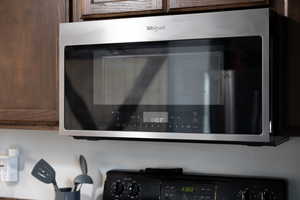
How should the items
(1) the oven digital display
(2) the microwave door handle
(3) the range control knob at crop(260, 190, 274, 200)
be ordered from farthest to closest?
1. (3) the range control knob at crop(260, 190, 274, 200)
2. (1) the oven digital display
3. (2) the microwave door handle

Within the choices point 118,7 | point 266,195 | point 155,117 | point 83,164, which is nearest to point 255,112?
point 155,117

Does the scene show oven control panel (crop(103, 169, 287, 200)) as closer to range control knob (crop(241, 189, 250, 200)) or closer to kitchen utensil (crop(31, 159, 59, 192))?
range control knob (crop(241, 189, 250, 200))

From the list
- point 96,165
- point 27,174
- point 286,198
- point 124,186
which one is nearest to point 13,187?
point 27,174

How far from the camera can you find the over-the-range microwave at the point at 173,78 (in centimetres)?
132

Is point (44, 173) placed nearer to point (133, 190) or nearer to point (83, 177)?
point (83, 177)

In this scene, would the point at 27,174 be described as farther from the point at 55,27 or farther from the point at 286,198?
the point at 286,198

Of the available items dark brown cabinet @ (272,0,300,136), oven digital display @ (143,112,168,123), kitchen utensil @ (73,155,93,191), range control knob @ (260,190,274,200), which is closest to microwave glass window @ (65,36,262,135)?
oven digital display @ (143,112,168,123)

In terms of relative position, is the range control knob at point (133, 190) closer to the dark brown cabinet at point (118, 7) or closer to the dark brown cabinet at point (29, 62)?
the dark brown cabinet at point (29, 62)

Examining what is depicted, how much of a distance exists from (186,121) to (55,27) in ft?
2.00

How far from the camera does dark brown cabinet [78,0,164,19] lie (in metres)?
1.50

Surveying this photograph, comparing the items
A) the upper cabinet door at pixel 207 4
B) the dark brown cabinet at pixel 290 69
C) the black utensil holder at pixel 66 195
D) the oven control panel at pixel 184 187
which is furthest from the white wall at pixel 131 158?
the upper cabinet door at pixel 207 4

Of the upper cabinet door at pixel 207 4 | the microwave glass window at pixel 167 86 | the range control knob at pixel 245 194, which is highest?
the upper cabinet door at pixel 207 4

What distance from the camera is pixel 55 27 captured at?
1.66 m

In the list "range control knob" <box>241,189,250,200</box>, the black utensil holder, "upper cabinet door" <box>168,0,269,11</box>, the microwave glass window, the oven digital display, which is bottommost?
the black utensil holder
